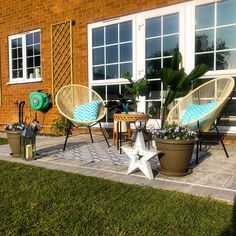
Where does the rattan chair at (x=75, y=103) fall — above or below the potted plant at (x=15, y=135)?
above

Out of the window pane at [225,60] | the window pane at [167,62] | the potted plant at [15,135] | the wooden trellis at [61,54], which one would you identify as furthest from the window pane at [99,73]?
the potted plant at [15,135]

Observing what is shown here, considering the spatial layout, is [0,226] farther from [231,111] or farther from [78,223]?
[231,111]

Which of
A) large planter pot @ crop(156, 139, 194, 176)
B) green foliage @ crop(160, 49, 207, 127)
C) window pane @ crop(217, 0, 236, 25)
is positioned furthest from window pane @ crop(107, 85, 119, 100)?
large planter pot @ crop(156, 139, 194, 176)

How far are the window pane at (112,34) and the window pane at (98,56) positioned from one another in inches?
10.0

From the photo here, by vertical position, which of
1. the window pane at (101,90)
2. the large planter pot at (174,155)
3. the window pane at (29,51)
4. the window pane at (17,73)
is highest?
the window pane at (29,51)

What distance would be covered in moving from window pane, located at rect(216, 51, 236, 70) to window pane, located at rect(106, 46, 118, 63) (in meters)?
2.02

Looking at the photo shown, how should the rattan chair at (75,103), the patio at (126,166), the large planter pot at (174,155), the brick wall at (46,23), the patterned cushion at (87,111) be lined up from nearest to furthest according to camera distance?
the patio at (126,166) → the large planter pot at (174,155) → the rattan chair at (75,103) → the patterned cushion at (87,111) → the brick wall at (46,23)

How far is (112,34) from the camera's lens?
6.23m

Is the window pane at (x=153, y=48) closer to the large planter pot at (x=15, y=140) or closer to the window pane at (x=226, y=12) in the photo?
the window pane at (x=226, y=12)

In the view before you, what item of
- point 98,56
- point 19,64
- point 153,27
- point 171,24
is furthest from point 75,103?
point 19,64

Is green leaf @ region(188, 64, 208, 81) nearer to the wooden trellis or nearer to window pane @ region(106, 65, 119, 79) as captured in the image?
window pane @ region(106, 65, 119, 79)

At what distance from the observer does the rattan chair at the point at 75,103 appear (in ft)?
16.3

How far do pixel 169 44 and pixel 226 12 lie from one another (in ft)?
3.43

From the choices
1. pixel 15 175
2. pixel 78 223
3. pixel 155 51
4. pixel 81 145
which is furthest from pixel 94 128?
pixel 78 223
